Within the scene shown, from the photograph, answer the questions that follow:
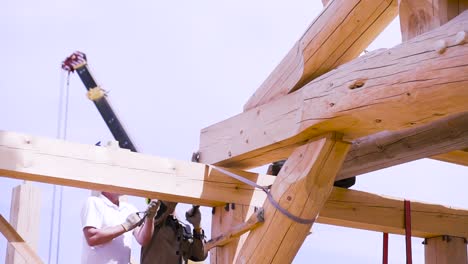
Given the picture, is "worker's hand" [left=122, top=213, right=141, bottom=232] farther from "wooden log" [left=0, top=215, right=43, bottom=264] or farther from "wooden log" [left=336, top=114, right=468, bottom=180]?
"wooden log" [left=336, top=114, right=468, bottom=180]

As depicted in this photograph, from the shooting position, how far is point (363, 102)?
137 inches

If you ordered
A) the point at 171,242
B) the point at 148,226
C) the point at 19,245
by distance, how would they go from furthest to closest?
1. the point at 171,242
2. the point at 148,226
3. the point at 19,245

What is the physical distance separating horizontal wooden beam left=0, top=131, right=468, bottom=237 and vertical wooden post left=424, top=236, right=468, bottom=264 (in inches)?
22.3

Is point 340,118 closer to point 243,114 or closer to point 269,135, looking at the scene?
point 269,135

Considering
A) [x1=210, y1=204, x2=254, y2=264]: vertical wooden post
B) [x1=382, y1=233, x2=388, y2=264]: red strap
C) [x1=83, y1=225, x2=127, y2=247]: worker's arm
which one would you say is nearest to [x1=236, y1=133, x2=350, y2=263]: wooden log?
[x1=210, y1=204, x2=254, y2=264]: vertical wooden post

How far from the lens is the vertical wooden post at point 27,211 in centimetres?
609

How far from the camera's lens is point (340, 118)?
3.67 meters

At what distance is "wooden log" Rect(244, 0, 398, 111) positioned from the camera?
3.83 m

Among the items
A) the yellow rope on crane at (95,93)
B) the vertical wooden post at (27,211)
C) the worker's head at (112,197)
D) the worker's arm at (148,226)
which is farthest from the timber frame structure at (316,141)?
the yellow rope on crane at (95,93)

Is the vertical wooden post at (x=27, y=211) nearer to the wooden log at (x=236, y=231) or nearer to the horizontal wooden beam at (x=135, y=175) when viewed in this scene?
the wooden log at (x=236, y=231)

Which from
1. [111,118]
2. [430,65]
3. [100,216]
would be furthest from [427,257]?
[111,118]

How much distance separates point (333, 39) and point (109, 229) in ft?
4.82

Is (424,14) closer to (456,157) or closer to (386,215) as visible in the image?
(456,157)

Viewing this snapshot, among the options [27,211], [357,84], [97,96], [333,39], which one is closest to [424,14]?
[357,84]
